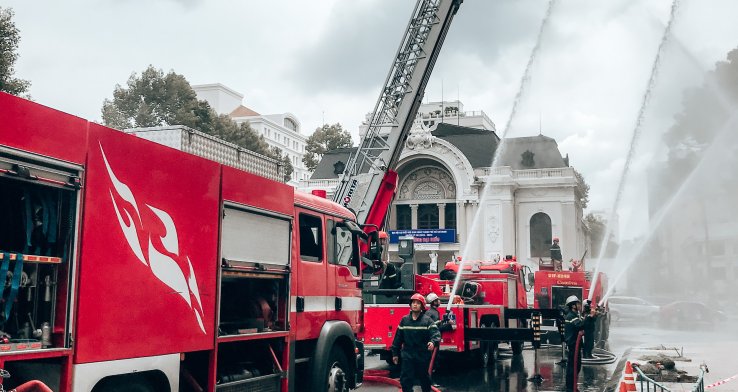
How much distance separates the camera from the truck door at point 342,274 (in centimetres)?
907

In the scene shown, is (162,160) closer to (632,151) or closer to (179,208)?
(179,208)

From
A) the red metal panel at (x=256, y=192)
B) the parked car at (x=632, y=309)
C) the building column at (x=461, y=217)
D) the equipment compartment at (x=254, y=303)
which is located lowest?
the parked car at (x=632, y=309)

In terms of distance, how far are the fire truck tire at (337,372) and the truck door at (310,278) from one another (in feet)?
1.63

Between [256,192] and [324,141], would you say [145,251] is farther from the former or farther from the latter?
[324,141]

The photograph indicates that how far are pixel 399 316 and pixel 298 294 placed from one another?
5879 millimetres

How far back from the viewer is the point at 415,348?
9188 mm

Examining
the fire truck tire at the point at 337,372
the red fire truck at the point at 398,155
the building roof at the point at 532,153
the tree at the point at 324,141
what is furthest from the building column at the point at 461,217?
the fire truck tire at the point at 337,372

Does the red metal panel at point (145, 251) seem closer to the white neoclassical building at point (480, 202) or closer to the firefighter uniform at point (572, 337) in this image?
the firefighter uniform at point (572, 337)

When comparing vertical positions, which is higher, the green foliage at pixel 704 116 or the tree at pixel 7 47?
the tree at pixel 7 47

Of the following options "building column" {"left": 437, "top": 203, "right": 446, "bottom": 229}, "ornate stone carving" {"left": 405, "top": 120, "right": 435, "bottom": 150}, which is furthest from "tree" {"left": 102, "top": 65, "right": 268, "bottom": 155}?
"building column" {"left": 437, "top": 203, "right": 446, "bottom": 229}

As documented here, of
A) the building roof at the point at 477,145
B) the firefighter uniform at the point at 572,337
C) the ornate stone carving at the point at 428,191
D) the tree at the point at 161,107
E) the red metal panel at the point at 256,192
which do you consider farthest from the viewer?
the building roof at the point at 477,145

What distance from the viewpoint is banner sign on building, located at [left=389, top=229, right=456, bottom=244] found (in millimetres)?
49684

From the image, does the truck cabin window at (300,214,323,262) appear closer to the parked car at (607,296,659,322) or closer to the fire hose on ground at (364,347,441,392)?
the fire hose on ground at (364,347,441,392)

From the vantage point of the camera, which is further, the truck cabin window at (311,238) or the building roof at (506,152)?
the building roof at (506,152)
